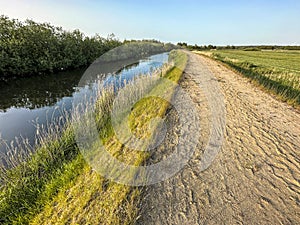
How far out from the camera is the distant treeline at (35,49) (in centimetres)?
1460

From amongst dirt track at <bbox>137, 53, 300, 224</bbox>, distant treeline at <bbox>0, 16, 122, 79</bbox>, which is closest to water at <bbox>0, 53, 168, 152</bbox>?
distant treeline at <bbox>0, 16, 122, 79</bbox>

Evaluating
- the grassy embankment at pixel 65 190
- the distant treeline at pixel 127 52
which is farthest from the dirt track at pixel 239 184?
the distant treeline at pixel 127 52

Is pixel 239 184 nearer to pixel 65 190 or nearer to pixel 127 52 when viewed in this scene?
pixel 65 190

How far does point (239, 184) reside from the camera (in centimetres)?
363

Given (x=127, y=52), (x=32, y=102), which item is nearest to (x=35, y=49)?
(x=32, y=102)

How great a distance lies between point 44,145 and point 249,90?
994cm

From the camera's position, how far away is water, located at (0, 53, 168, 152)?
7605 mm

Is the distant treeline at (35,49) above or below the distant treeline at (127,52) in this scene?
above

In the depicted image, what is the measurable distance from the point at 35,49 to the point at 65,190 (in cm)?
1727

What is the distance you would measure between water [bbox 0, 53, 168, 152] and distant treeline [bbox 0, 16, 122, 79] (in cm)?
104

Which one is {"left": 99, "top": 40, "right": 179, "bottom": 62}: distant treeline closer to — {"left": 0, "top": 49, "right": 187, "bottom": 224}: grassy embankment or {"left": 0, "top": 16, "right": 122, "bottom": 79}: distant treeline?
{"left": 0, "top": 16, "right": 122, "bottom": 79}: distant treeline

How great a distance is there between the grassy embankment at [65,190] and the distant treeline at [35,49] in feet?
41.6

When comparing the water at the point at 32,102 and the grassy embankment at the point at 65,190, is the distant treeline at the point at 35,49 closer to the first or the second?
the water at the point at 32,102

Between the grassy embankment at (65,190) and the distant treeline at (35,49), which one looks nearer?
the grassy embankment at (65,190)
